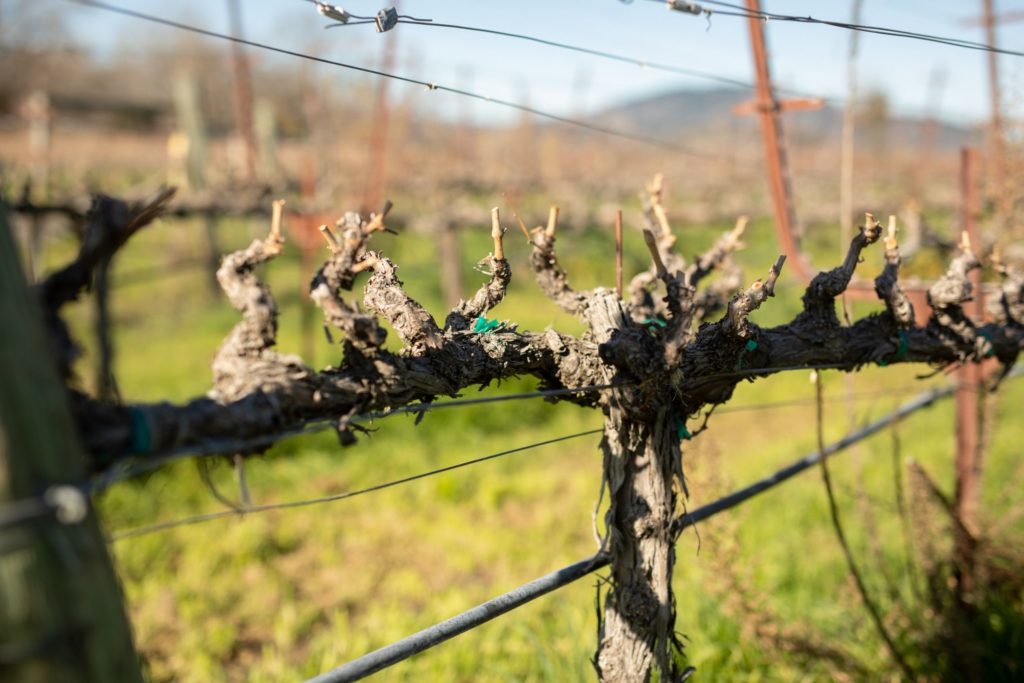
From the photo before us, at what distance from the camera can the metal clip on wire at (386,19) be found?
4.85 feet

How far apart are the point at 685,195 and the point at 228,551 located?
2006cm

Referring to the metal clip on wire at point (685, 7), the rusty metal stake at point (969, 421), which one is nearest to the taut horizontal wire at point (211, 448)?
the metal clip on wire at point (685, 7)

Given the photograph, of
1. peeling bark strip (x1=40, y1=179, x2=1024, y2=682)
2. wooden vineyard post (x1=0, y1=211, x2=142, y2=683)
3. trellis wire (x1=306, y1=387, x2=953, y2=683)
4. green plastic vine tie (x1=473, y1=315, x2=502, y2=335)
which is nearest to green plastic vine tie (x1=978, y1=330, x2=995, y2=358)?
peeling bark strip (x1=40, y1=179, x2=1024, y2=682)

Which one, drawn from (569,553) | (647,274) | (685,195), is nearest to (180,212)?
(569,553)

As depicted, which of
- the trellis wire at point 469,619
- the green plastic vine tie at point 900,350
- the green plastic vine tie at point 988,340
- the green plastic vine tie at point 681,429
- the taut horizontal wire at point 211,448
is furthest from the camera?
the green plastic vine tie at point 988,340

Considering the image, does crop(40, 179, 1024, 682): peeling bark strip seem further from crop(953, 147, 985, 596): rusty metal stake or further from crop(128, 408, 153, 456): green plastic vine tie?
crop(953, 147, 985, 596): rusty metal stake

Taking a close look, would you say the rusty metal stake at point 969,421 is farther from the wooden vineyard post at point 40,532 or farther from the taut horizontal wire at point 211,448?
the wooden vineyard post at point 40,532

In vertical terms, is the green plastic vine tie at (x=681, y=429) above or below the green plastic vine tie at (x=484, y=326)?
below

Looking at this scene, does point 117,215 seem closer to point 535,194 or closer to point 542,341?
point 542,341

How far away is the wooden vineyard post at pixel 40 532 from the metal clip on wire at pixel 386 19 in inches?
30.4

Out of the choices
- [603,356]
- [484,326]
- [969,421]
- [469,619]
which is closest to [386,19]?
[484,326]

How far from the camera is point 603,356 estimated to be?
1.70 metres

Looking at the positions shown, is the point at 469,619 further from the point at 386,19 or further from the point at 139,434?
the point at 386,19

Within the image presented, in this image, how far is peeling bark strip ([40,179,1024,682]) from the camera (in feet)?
4.00
